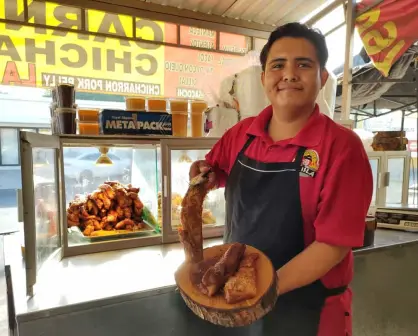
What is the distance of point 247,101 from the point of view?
73.0 inches

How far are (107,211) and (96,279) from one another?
58cm

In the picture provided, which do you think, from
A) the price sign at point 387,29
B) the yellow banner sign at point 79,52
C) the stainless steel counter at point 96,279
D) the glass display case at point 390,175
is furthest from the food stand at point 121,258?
the price sign at point 387,29

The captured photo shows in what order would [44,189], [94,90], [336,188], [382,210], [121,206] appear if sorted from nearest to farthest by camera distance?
1. [336,188]
2. [44,189]
3. [121,206]
4. [382,210]
5. [94,90]

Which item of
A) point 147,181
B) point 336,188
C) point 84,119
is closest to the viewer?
point 336,188

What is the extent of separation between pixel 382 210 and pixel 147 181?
1598mm

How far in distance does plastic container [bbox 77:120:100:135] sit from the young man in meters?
0.68

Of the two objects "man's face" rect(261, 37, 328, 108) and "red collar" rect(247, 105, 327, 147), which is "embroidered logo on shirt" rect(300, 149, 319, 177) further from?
"man's face" rect(261, 37, 328, 108)

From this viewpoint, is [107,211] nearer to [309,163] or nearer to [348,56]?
[309,163]

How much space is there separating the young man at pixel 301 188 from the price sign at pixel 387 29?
2122 millimetres

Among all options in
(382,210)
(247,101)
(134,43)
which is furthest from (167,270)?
(134,43)

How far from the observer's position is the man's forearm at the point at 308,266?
32.6 inches

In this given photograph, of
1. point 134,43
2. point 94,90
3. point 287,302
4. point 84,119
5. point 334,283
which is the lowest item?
point 287,302

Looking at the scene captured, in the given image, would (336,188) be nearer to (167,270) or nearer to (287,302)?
(287,302)

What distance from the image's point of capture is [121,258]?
149 centimetres
